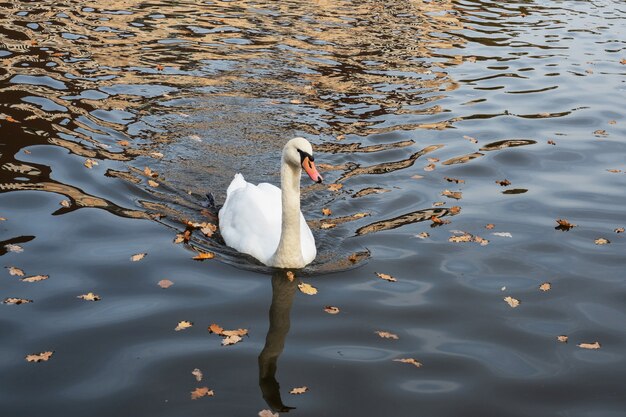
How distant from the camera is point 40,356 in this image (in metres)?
6.30

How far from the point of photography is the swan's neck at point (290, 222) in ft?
25.5

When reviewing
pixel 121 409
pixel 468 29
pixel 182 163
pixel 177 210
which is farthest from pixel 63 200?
pixel 468 29

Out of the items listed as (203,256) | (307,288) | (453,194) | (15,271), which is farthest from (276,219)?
(453,194)

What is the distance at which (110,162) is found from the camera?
10.7 m

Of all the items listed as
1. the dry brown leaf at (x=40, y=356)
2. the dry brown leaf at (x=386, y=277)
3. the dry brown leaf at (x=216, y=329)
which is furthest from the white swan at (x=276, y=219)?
the dry brown leaf at (x=40, y=356)

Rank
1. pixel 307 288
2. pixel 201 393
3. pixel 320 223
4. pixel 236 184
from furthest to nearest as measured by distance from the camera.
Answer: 1. pixel 236 184
2. pixel 320 223
3. pixel 307 288
4. pixel 201 393

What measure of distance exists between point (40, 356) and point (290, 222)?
2.68 metres

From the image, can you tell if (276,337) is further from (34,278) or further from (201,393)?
(34,278)

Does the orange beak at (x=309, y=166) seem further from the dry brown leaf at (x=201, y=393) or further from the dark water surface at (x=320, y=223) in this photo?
the dry brown leaf at (x=201, y=393)

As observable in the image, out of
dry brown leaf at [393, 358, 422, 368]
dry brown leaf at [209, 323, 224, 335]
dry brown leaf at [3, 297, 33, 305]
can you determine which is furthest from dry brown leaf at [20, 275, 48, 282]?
dry brown leaf at [393, 358, 422, 368]

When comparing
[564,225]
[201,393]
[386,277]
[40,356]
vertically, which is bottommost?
[564,225]

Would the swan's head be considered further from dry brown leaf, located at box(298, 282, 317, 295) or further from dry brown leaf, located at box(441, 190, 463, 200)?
dry brown leaf, located at box(441, 190, 463, 200)

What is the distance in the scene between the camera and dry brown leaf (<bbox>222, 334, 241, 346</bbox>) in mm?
6663

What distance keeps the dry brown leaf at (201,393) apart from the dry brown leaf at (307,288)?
1.92m
